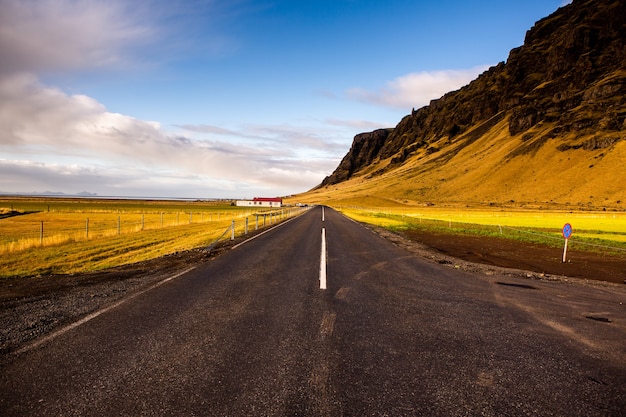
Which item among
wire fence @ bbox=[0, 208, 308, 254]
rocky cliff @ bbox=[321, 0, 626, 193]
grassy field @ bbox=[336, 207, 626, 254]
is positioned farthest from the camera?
rocky cliff @ bbox=[321, 0, 626, 193]

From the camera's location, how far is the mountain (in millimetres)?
103125

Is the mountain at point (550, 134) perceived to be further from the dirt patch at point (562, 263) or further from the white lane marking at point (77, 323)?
the white lane marking at point (77, 323)

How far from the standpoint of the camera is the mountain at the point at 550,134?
103 meters

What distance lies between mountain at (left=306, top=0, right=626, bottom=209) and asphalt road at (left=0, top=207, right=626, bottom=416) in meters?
104

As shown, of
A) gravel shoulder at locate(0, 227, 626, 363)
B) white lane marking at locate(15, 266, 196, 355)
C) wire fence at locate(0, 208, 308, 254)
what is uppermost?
Result: white lane marking at locate(15, 266, 196, 355)

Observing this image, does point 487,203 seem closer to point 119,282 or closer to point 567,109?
point 567,109

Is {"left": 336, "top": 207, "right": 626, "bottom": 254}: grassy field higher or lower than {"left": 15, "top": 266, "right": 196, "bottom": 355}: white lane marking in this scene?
lower

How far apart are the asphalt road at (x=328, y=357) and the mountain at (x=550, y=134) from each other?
4079 inches

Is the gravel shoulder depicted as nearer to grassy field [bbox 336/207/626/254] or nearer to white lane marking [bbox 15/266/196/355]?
white lane marking [bbox 15/266/196/355]

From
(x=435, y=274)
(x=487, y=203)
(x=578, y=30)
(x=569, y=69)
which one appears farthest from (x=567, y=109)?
(x=435, y=274)

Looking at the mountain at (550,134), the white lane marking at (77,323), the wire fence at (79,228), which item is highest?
the mountain at (550,134)

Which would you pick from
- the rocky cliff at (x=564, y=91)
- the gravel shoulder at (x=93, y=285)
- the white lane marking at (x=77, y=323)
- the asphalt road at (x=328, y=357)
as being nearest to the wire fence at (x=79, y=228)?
the gravel shoulder at (x=93, y=285)

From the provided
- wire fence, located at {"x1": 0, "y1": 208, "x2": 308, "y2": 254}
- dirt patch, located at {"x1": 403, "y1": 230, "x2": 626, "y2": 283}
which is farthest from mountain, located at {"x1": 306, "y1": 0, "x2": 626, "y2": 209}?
wire fence, located at {"x1": 0, "y1": 208, "x2": 308, "y2": 254}

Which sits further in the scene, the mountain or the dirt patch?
the mountain
